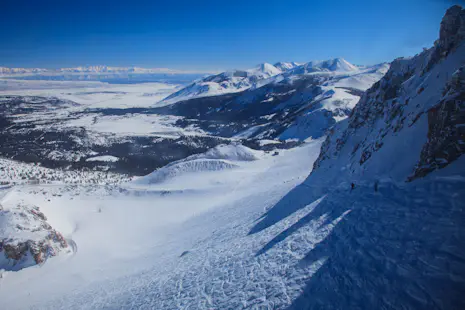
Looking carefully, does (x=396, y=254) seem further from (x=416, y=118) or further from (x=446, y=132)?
(x=416, y=118)

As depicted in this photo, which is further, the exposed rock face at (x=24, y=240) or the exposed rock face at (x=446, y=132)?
the exposed rock face at (x=24, y=240)

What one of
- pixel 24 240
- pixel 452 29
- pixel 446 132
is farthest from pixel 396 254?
pixel 24 240

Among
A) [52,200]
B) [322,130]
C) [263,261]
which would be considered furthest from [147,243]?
[322,130]

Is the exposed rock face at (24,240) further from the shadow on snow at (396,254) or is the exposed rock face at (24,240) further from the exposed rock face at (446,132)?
the exposed rock face at (446,132)

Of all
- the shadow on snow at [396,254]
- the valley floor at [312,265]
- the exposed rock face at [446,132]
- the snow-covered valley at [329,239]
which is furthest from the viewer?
the exposed rock face at [446,132]

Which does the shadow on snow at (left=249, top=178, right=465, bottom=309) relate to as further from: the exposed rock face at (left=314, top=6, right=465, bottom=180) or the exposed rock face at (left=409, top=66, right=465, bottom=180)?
the exposed rock face at (left=314, top=6, right=465, bottom=180)

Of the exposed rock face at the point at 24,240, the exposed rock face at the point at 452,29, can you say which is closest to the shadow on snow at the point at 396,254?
the exposed rock face at the point at 452,29

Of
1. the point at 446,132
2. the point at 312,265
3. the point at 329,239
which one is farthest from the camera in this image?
the point at 446,132
